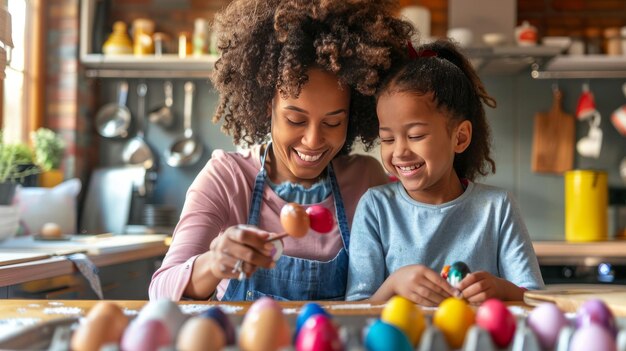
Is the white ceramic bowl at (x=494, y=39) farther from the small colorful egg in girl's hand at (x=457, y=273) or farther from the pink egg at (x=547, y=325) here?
the pink egg at (x=547, y=325)

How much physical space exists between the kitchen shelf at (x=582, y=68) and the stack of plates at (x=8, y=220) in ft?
8.36

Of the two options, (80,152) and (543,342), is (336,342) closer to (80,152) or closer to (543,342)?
(543,342)

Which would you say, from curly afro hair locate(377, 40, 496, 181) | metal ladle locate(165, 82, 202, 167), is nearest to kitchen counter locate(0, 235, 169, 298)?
metal ladle locate(165, 82, 202, 167)

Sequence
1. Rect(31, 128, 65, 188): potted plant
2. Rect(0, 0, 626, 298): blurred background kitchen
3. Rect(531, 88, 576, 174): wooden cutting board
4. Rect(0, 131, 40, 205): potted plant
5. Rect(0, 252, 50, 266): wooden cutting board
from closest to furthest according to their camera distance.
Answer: Rect(0, 252, 50, 266): wooden cutting board
Rect(0, 131, 40, 205): potted plant
Rect(31, 128, 65, 188): potted plant
Rect(0, 0, 626, 298): blurred background kitchen
Rect(531, 88, 576, 174): wooden cutting board

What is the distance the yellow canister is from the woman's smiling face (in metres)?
2.45

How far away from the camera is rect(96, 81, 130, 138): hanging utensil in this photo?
12.9ft

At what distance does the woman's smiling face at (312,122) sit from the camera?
1.38 metres

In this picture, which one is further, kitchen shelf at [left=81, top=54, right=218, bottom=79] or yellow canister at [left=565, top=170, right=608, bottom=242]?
kitchen shelf at [left=81, top=54, right=218, bottom=79]

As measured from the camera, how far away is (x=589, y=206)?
3547 millimetres

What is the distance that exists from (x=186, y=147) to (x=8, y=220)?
5.20 ft

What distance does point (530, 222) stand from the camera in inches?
152

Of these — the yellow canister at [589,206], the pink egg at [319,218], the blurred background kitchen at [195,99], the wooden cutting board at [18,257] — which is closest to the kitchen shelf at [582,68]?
the blurred background kitchen at [195,99]

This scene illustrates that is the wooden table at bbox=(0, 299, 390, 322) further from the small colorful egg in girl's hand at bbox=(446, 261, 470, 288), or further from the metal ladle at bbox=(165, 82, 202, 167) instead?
the metal ladle at bbox=(165, 82, 202, 167)

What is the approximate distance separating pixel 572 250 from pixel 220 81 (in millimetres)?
2212
